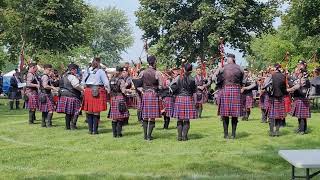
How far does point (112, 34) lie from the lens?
85062mm

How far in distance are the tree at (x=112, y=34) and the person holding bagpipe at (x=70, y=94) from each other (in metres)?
67.9

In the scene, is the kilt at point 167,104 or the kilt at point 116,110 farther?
the kilt at point 167,104

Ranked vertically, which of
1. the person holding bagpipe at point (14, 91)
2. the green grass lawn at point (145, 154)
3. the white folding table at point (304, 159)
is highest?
the person holding bagpipe at point (14, 91)

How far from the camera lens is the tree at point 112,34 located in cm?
8281

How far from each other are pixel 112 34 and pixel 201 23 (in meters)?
57.5

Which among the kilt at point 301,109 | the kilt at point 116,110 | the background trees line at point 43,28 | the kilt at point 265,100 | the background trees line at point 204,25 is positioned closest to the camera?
the kilt at point 116,110

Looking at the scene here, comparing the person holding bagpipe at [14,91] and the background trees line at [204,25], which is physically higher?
the background trees line at [204,25]

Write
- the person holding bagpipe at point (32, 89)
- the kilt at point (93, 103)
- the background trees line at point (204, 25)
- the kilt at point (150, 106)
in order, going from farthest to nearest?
the background trees line at point (204, 25), the person holding bagpipe at point (32, 89), the kilt at point (93, 103), the kilt at point (150, 106)

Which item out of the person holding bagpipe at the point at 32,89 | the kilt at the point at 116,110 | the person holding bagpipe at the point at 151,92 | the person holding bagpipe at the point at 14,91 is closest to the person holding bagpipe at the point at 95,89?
the kilt at the point at 116,110

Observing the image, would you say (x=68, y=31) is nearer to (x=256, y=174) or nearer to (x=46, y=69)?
(x=46, y=69)

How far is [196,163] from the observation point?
27.9ft

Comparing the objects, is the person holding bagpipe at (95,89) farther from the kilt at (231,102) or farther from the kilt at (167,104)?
the kilt at (231,102)

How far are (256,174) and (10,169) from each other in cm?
389

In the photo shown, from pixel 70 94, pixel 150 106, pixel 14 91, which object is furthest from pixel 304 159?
pixel 14 91
